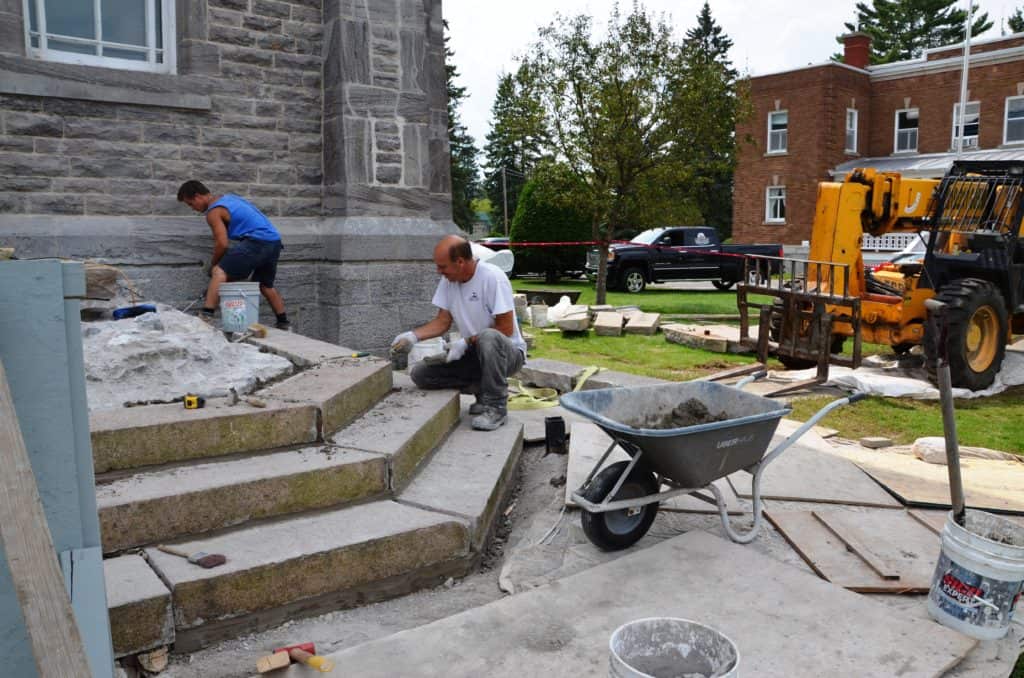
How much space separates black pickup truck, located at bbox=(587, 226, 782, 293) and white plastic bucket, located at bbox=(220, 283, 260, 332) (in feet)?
48.5

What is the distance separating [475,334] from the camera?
518cm

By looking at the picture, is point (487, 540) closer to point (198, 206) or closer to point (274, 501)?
point (274, 501)

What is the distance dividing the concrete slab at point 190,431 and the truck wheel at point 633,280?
17.1 metres

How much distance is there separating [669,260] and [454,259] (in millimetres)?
16343

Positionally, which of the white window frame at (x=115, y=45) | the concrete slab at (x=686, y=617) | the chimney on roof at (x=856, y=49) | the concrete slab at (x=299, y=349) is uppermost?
the chimney on roof at (x=856, y=49)

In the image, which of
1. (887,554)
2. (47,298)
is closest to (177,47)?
(47,298)

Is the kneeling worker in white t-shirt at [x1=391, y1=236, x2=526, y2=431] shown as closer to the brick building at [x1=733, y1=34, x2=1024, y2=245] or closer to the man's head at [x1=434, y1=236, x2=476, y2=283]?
the man's head at [x1=434, y1=236, x2=476, y2=283]

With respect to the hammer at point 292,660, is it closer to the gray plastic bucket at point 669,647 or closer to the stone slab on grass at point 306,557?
the stone slab on grass at point 306,557

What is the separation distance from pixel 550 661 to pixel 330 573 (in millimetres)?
964

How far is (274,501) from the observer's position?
339 centimetres

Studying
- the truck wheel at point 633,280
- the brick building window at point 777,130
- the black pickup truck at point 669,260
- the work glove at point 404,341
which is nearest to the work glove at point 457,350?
the work glove at point 404,341

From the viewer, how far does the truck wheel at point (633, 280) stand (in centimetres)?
2047

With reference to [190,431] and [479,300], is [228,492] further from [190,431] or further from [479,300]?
[479,300]

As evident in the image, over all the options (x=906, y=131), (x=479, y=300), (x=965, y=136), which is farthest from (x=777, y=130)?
(x=479, y=300)
